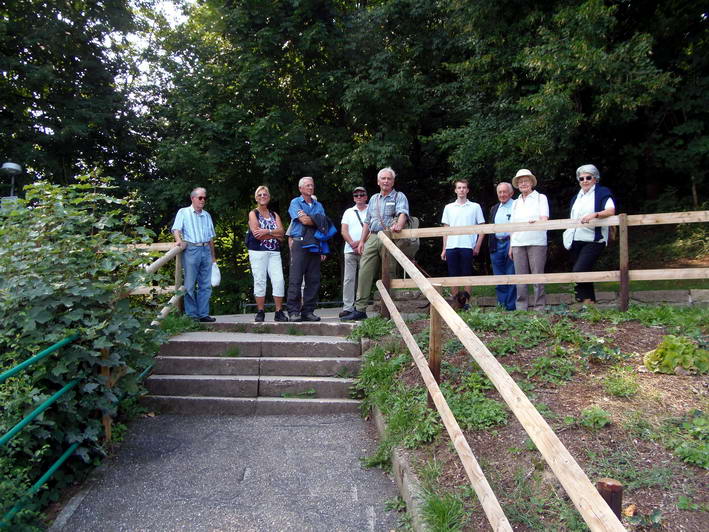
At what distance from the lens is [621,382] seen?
354 centimetres

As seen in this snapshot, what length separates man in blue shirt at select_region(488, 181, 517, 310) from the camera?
6.38m

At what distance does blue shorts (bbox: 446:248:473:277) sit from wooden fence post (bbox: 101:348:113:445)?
3.89m

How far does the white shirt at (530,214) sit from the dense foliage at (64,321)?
3.73 metres

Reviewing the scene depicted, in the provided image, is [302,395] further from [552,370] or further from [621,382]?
[621,382]

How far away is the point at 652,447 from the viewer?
2916mm

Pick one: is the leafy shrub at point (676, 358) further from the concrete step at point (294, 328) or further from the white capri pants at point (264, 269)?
the white capri pants at point (264, 269)

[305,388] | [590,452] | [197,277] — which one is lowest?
[305,388]

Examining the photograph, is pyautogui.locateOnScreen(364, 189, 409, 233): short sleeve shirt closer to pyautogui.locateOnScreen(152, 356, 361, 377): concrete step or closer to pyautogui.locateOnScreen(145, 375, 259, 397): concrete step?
pyautogui.locateOnScreen(152, 356, 361, 377): concrete step

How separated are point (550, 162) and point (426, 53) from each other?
15.4 ft

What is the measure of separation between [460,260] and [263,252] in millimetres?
2288

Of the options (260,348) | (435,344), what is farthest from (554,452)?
(260,348)

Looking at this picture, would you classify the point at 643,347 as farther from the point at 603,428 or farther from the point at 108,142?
the point at 108,142

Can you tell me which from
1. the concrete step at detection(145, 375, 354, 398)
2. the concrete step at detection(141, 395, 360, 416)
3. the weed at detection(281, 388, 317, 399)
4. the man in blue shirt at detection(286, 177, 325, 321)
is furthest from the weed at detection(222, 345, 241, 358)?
the man in blue shirt at detection(286, 177, 325, 321)

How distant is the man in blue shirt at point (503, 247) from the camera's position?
638 cm
